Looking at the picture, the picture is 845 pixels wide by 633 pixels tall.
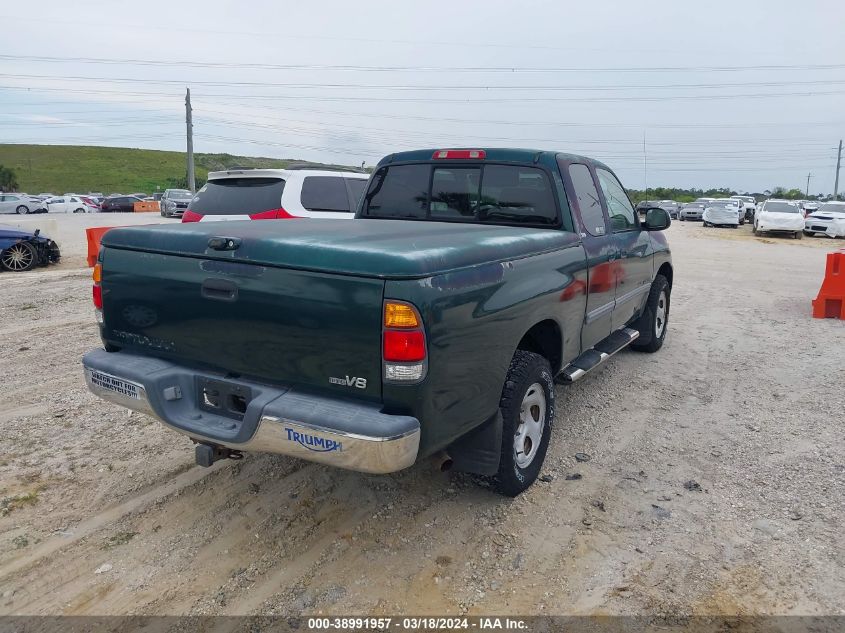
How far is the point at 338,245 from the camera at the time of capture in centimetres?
287

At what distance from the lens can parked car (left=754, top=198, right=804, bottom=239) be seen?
79.8ft

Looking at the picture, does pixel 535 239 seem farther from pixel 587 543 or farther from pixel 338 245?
pixel 587 543

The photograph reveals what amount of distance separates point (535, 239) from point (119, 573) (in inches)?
110

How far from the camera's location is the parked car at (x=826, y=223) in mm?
24703

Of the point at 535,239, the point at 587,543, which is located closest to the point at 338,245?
the point at 535,239

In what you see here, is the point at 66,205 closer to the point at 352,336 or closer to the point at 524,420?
the point at 524,420

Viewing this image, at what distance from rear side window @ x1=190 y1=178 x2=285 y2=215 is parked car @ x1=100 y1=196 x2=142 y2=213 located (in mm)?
44607

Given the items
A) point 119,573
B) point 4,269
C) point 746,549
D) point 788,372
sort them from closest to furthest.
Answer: point 119,573
point 746,549
point 788,372
point 4,269

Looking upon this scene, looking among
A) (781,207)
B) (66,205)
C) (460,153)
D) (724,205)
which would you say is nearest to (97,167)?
(66,205)

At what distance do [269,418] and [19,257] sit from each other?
1277 cm

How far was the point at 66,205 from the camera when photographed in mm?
45719

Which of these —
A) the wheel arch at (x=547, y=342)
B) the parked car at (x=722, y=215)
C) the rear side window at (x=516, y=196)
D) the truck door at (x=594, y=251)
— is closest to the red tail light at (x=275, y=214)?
the rear side window at (x=516, y=196)

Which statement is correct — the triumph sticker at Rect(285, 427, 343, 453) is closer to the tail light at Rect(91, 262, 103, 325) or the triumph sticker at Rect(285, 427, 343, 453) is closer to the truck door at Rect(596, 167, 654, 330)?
the tail light at Rect(91, 262, 103, 325)

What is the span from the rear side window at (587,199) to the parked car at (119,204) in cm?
4970
